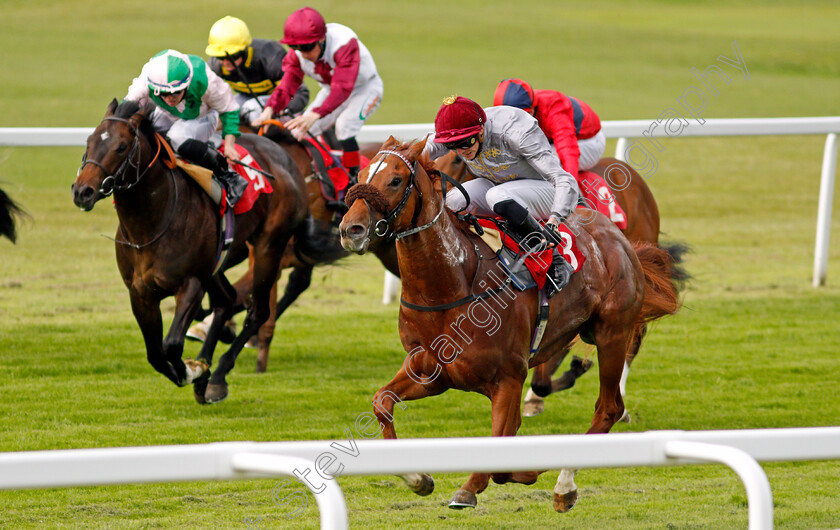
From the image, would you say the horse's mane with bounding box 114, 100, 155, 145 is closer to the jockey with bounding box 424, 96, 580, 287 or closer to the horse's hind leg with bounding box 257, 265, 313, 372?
the horse's hind leg with bounding box 257, 265, 313, 372

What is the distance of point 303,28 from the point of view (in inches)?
243

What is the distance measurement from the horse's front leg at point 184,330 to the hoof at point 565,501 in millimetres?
2098

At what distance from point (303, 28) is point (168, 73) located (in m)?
1.29

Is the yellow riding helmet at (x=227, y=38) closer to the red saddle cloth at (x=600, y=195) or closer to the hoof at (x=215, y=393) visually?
the hoof at (x=215, y=393)

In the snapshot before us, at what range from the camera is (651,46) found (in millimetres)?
27578

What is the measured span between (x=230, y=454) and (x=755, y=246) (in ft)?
30.3

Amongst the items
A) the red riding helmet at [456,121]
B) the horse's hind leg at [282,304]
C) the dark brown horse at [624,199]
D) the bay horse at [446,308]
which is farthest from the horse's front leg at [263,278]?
the red riding helmet at [456,121]

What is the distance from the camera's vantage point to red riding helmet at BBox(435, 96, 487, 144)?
374cm

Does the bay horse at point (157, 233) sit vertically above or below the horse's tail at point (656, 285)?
below

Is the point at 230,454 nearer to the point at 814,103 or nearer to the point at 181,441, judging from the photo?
the point at 181,441

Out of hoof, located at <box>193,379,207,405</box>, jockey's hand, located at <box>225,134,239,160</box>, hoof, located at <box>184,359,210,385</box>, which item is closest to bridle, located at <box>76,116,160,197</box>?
jockey's hand, located at <box>225,134,239,160</box>

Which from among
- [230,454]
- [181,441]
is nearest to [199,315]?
[181,441]

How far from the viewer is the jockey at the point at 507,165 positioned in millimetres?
3766

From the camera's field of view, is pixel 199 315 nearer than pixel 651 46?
Yes
